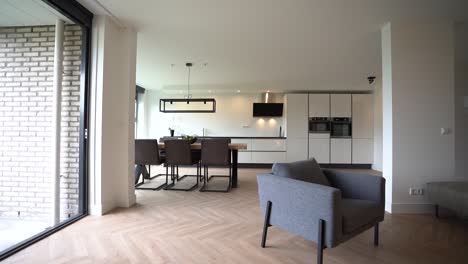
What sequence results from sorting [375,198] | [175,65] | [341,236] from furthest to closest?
[175,65]
[375,198]
[341,236]

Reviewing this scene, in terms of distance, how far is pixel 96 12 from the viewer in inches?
108

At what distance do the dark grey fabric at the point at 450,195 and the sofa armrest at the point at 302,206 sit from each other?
1.68 meters

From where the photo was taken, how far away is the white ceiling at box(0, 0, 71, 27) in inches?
91.1

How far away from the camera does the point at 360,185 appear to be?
2.18 meters

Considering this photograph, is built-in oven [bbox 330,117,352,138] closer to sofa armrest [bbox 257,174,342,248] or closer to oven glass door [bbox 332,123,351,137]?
oven glass door [bbox 332,123,351,137]

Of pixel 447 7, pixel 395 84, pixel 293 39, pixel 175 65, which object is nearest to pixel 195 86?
pixel 175 65

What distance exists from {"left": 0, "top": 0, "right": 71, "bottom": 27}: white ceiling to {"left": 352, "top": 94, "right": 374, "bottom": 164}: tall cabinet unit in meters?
6.60

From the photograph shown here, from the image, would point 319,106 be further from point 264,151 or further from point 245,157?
point 245,157

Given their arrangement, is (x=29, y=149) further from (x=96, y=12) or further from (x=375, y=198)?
(x=375, y=198)

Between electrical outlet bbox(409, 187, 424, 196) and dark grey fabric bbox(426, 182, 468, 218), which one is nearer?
dark grey fabric bbox(426, 182, 468, 218)

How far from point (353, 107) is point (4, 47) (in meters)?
7.03

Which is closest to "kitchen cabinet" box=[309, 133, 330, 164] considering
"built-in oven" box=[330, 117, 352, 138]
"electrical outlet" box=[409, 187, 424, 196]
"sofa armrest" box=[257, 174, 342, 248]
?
"built-in oven" box=[330, 117, 352, 138]

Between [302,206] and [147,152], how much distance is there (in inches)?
120

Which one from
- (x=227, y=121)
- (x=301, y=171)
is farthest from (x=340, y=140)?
(x=301, y=171)
